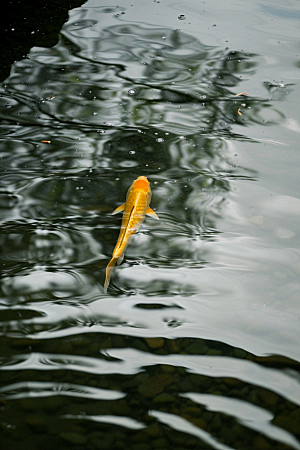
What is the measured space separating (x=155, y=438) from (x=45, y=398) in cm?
66

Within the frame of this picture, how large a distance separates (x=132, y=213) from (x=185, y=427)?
1445 mm

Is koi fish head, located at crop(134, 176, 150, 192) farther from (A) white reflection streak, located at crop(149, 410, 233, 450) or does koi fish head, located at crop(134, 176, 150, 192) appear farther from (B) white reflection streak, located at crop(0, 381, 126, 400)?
(A) white reflection streak, located at crop(149, 410, 233, 450)

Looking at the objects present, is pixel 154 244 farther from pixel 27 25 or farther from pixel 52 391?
pixel 27 25

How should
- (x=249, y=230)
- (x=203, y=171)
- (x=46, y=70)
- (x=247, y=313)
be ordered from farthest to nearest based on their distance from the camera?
(x=46, y=70) → (x=203, y=171) → (x=249, y=230) → (x=247, y=313)

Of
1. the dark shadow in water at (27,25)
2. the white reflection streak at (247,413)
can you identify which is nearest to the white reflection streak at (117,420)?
the white reflection streak at (247,413)

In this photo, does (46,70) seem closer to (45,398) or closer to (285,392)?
(45,398)

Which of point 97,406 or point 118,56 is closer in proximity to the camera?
point 97,406

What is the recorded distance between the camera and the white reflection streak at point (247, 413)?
2.06 m

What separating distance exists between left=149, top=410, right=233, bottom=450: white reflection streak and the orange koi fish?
88cm

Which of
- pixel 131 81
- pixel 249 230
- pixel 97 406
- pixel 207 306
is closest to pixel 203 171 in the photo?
pixel 249 230

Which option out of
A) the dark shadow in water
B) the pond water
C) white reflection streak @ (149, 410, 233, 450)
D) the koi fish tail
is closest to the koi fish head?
the pond water

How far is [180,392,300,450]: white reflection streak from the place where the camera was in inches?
81.0

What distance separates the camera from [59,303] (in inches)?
99.7

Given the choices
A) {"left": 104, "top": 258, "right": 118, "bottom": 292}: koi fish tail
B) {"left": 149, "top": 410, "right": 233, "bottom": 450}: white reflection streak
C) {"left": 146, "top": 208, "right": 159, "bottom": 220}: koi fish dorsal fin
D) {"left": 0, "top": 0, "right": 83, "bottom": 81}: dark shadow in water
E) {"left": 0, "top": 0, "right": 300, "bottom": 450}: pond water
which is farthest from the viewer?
{"left": 0, "top": 0, "right": 83, "bottom": 81}: dark shadow in water
